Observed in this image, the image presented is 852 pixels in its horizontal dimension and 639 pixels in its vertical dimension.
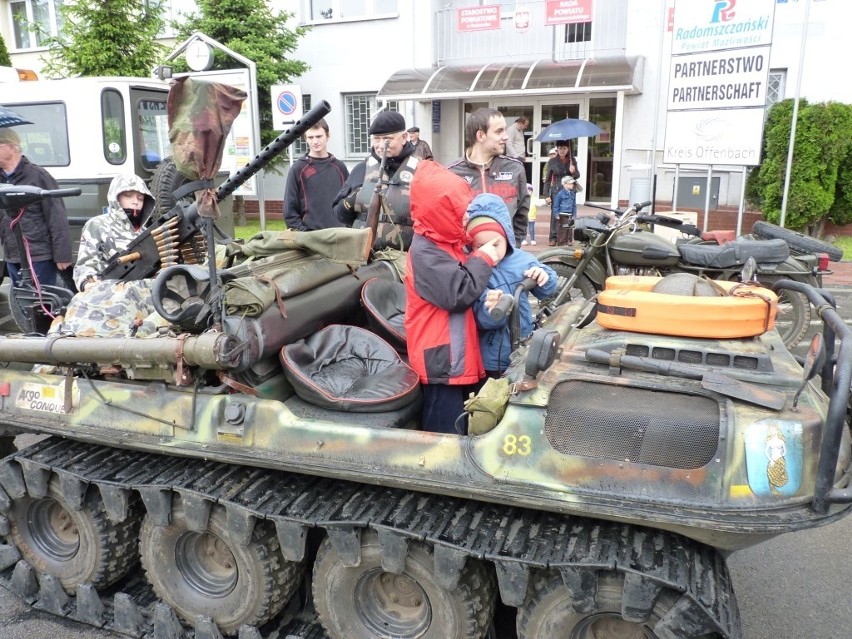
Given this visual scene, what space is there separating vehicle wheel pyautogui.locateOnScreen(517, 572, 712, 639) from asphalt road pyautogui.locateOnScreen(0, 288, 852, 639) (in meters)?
1.01

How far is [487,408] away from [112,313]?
2.15 metres

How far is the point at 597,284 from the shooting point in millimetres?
7492

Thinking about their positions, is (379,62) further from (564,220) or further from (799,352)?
(799,352)

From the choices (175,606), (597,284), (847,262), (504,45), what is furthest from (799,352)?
(504,45)

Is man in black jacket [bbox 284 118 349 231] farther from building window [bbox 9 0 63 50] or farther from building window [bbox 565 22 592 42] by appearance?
building window [bbox 9 0 63 50]

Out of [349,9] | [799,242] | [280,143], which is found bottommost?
[799,242]

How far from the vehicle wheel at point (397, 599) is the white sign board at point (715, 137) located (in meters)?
8.89

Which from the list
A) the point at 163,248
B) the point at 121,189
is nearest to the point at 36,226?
the point at 121,189

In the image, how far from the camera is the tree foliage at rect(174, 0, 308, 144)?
1570 centimetres

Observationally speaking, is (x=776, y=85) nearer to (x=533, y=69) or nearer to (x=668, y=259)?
(x=533, y=69)

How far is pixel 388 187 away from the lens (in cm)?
552

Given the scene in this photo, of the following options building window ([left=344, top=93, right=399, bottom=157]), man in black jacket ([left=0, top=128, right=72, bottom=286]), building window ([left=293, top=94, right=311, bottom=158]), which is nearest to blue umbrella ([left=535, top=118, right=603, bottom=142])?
building window ([left=344, top=93, right=399, bottom=157])

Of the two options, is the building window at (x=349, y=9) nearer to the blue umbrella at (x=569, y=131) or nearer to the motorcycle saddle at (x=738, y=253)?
the blue umbrella at (x=569, y=131)

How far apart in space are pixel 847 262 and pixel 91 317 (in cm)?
1114
